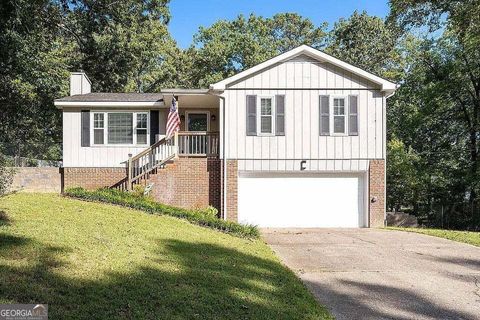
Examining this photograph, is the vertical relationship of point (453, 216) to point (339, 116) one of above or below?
below

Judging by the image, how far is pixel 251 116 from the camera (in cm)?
1500

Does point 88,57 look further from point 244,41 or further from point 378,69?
point 378,69

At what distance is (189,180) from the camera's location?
592 inches

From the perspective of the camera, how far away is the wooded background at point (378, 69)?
18938 mm

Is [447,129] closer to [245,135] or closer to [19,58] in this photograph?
[245,135]

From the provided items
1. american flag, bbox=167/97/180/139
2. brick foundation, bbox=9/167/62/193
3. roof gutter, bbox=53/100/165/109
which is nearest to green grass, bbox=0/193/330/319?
american flag, bbox=167/97/180/139

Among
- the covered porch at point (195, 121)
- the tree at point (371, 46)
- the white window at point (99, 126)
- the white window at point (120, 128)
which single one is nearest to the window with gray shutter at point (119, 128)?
the white window at point (120, 128)

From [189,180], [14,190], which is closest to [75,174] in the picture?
[14,190]

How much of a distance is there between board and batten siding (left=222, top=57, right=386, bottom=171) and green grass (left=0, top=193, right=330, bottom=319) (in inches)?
236

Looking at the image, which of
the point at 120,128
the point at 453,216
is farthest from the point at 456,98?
the point at 120,128

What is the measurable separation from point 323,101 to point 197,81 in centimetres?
1894

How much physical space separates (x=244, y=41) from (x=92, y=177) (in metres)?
19.0

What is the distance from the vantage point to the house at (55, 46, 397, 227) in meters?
15.0

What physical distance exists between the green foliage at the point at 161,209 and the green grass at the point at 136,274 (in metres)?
1.78
